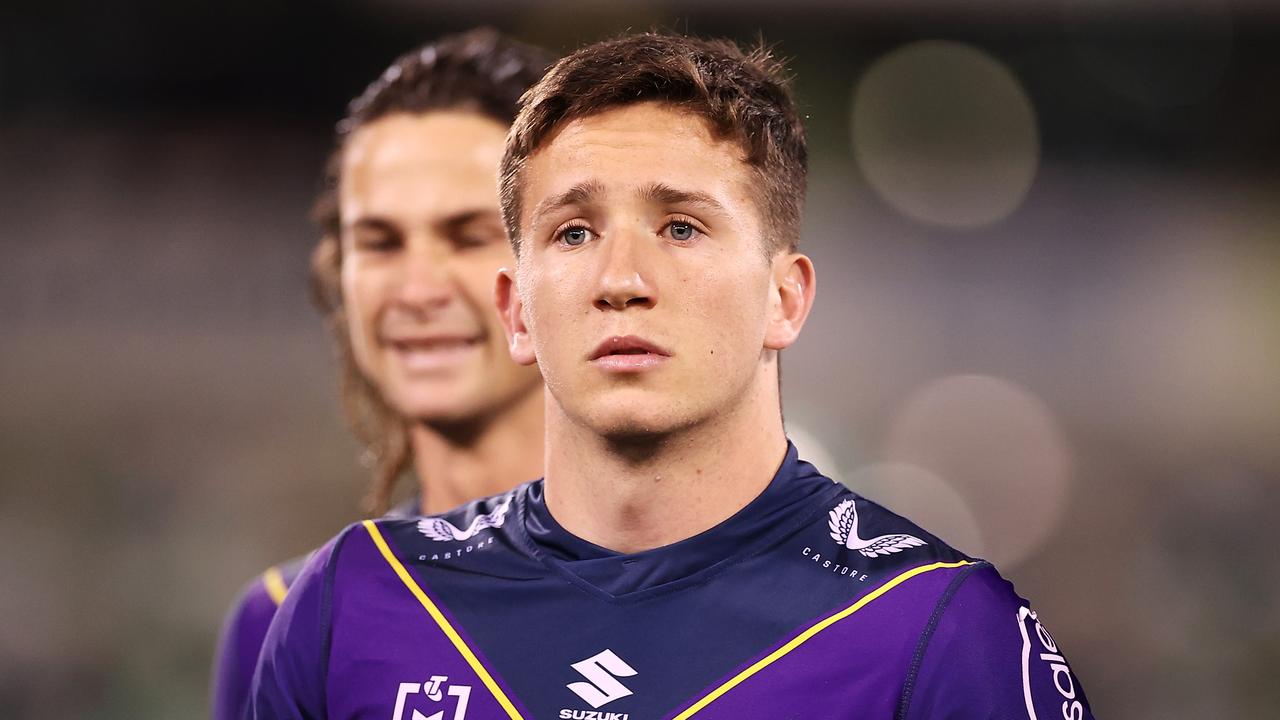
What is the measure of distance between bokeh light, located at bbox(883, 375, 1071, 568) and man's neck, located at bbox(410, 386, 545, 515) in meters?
8.27

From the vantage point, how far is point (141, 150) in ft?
40.3

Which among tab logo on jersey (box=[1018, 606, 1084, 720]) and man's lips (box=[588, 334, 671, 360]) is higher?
man's lips (box=[588, 334, 671, 360])

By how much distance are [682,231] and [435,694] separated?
2.62 ft

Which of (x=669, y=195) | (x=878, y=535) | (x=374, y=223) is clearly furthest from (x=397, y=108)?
(x=878, y=535)

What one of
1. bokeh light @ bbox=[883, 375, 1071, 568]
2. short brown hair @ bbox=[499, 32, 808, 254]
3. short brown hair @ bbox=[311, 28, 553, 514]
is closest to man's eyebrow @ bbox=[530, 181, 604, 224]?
short brown hair @ bbox=[499, 32, 808, 254]

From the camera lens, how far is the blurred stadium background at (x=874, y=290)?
10.6 m

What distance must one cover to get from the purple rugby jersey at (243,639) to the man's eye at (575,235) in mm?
1493

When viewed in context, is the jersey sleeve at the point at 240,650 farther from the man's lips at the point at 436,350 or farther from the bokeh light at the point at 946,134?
the bokeh light at the point at 946,134

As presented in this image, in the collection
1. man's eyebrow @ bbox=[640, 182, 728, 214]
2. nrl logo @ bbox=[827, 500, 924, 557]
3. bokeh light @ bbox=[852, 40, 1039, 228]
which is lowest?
nrl logo @ bbox=[827, 500, 924, 557]

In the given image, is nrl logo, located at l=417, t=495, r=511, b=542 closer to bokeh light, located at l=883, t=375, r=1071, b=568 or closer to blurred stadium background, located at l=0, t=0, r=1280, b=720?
blurred stadium background, located at l=0, t=0, r=1280, b=720

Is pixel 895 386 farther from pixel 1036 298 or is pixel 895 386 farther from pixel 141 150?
pixel 141 150

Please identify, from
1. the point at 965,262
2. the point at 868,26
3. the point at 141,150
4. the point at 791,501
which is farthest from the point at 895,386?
the point at 791,501

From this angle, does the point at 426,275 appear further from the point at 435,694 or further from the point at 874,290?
the point at 874,290

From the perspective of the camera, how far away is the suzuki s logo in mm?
2047
